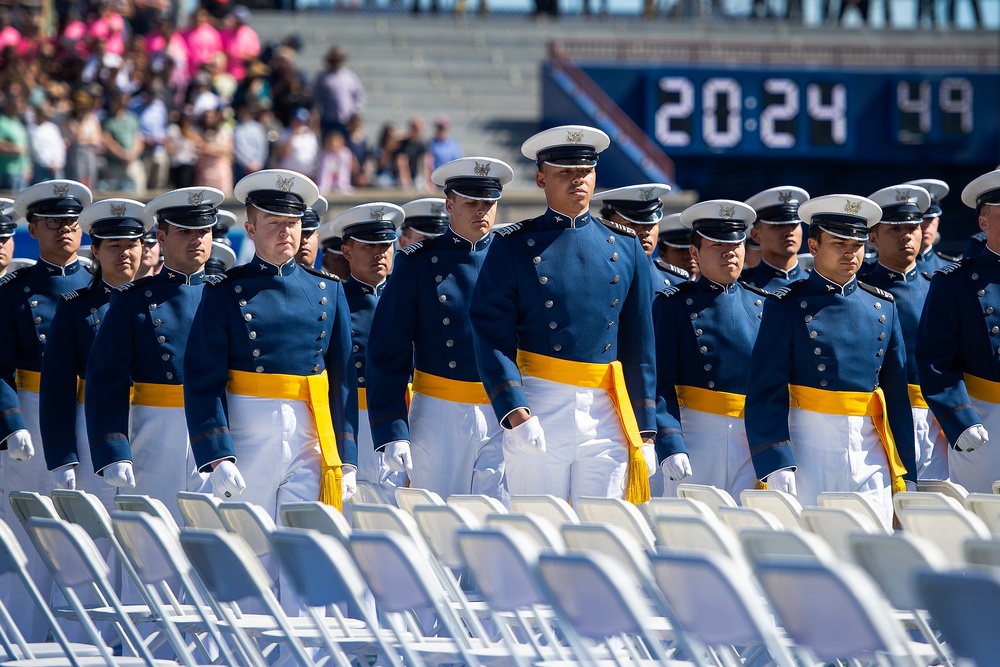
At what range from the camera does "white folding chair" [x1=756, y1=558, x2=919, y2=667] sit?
3207mm

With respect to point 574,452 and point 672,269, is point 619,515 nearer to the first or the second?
point 574,452

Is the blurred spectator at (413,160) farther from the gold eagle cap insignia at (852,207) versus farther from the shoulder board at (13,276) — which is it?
the gold eagle cap insignia at (852,207)

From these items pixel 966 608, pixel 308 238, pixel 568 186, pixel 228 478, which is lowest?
pixel 228 478

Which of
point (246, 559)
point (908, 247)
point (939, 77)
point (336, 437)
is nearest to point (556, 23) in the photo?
point (939, 77)

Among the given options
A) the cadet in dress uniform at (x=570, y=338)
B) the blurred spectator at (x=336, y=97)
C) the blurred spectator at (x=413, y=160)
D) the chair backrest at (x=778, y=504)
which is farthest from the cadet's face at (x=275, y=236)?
the blurred spectator at (x=336, y=97)

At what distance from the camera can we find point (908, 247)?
24.8 feet

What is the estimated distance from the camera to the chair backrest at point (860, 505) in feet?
15.6

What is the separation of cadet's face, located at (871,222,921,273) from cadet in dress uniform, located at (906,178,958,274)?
37cm

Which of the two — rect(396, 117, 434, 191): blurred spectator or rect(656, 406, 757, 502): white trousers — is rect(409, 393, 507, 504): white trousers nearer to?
rect(656, 406, 757, 502): white trousers

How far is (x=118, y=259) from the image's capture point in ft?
23.5

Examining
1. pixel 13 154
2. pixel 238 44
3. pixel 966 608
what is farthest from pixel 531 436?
pixel 238 44

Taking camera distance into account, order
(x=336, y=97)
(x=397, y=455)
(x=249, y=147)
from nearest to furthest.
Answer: (x=397, y=455) < (x=249, y=147) < (x=336, y=97)

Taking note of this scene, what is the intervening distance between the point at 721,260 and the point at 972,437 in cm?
133

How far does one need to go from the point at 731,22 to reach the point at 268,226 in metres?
16.3
